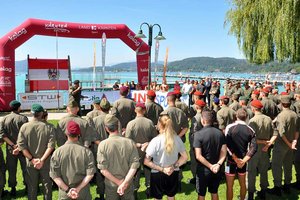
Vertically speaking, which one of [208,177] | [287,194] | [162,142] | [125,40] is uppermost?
[125,40]

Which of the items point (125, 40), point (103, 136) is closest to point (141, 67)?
point (125, 40)

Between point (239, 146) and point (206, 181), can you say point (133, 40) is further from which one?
point (206, 181)

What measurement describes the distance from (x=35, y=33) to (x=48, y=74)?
9.37 feet

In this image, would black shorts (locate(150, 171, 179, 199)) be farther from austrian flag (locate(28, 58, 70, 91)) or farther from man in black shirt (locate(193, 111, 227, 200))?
austrian flag (locate(28, 58, 70, 91))

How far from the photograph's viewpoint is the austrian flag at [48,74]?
18.3 metres

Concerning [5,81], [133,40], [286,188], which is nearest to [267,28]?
[133,40]

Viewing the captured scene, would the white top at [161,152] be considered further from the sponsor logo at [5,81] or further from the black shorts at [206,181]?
the sponsor logo at [5,81]

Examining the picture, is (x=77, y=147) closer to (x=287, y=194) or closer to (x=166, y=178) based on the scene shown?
(x=166, y=178)

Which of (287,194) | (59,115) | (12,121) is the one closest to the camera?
(12,121)

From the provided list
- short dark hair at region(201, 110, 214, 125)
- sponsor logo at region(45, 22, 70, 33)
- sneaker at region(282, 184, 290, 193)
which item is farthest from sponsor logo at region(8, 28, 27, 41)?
sneaker at region(282, 184, 290, 193)

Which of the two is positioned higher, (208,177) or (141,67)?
(141,67)

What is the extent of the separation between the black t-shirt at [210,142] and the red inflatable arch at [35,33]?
13905 mm

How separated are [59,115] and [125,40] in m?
6.28

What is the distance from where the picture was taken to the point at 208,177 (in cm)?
509
